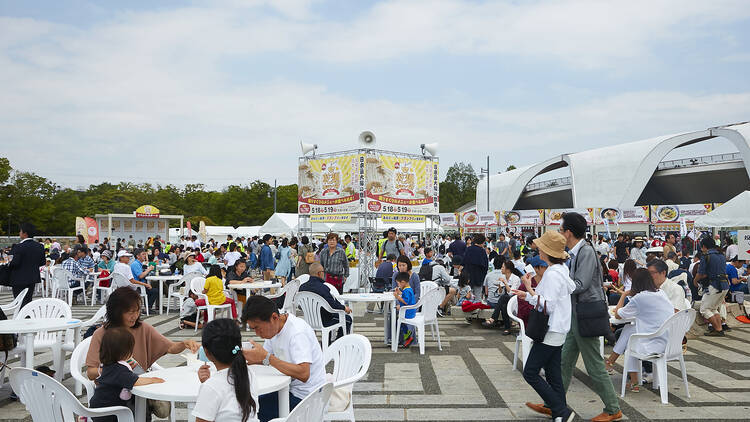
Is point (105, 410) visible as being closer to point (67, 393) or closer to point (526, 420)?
point (67, 393)

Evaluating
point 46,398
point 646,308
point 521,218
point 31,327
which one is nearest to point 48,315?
point 31,327

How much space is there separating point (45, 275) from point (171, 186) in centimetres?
5331

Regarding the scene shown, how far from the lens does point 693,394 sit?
4844 millimetres

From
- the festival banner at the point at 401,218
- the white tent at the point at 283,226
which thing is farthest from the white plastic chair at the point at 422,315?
the white tent at the point at 283,226

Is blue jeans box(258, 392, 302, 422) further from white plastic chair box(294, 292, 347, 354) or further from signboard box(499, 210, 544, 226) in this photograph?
signboard box(499, 210, 544, 226)

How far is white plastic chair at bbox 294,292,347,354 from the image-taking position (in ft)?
19.9

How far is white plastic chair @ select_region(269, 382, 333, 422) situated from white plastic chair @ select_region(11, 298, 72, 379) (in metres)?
3.70

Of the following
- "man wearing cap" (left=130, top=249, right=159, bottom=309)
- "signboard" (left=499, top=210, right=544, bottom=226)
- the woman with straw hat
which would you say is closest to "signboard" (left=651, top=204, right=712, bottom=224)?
"signboard" (left=499, top=210, right=544, bottom=226)

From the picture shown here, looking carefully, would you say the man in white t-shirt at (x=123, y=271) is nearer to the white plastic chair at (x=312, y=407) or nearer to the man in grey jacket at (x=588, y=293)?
the man in grey jacket at (x=588, y=293)

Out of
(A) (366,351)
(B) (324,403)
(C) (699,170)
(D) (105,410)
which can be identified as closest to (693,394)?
(A) (366,351)

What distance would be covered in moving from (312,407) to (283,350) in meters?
0.65

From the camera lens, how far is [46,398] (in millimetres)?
2600

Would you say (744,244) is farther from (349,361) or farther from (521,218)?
(521,218)

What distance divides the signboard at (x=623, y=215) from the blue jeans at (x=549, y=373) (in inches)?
984
